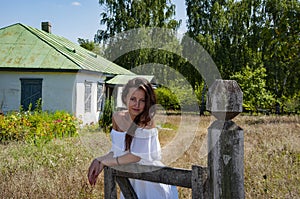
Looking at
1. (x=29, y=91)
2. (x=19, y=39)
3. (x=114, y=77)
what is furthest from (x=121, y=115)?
(x=114, y=77)

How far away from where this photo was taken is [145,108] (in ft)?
7.55

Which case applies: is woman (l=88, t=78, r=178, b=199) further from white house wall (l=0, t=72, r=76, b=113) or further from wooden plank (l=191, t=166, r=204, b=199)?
white house wall (l=0, t=72, r=76, b=113)

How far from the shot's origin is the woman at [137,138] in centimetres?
224

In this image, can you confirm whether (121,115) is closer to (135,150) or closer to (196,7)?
(135,150)

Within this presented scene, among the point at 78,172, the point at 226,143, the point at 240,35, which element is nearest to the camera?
the point at 226,143

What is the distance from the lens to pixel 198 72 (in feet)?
97.5

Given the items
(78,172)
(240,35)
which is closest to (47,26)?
(78,172)

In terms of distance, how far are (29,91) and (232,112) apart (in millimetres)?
13247

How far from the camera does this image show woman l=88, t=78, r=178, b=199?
7.34 feet

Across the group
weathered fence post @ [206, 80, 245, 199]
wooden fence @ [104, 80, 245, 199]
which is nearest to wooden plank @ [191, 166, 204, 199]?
wooden fence @ [104, 80, 245, 199]

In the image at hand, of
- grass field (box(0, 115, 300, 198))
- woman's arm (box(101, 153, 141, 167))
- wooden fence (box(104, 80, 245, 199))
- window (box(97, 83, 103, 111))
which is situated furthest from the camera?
window (box(97, 83, 103, 111))

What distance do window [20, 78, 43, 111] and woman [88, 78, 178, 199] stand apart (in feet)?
40.1

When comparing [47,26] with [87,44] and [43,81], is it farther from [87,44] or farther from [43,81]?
[87,44]

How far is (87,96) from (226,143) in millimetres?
14139
